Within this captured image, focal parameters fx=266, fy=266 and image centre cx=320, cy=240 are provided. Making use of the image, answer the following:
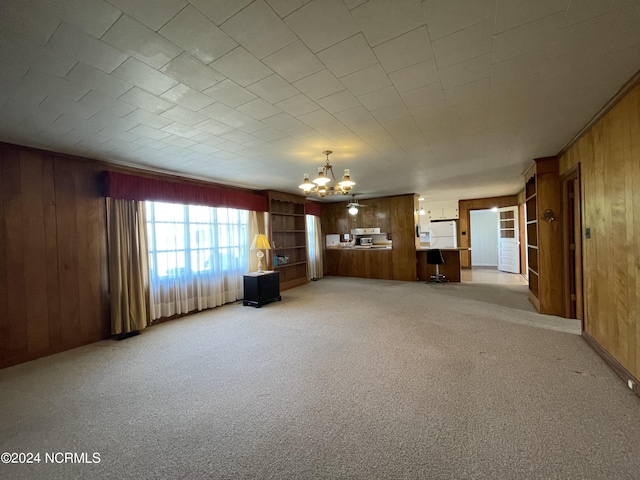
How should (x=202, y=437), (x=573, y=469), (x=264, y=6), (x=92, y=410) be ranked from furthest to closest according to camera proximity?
(x=92, y=410)
(x=202, y=437)
(x=573, y=469)
(x=264, y=6)

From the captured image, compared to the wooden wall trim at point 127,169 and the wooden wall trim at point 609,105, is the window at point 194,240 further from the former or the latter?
the wooden wall trim at point 609,105

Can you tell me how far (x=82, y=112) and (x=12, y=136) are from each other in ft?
4.07

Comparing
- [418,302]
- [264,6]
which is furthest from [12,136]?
[418,302]

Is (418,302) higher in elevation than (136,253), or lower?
lower

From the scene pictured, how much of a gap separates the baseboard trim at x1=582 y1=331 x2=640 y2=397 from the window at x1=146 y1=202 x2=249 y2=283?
18.9 feet

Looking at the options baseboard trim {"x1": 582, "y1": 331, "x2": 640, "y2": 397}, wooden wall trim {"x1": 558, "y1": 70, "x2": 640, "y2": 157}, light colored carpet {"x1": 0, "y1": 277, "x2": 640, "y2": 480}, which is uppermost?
wooden wall trim {"x1": 558, "y1": 70, "x2": 640, "y2": 157}

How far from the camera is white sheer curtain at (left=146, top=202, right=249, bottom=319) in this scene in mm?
4508

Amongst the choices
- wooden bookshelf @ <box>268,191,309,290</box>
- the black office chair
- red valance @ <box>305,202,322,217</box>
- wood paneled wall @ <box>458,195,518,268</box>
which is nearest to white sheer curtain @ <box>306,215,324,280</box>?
red valance @ <box>305,202,322,217</box>

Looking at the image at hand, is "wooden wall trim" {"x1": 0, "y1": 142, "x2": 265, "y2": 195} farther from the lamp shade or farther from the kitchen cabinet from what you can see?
the kitchen cabinet

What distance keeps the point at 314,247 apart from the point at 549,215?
577cm

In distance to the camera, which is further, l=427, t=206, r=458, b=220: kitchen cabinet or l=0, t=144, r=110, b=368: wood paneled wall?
l=427, t=206, r=458, b=220: kitchen cabinet

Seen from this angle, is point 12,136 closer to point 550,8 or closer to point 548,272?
point 550,8

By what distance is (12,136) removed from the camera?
2.87 metres

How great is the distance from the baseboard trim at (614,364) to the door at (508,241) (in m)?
6.07
